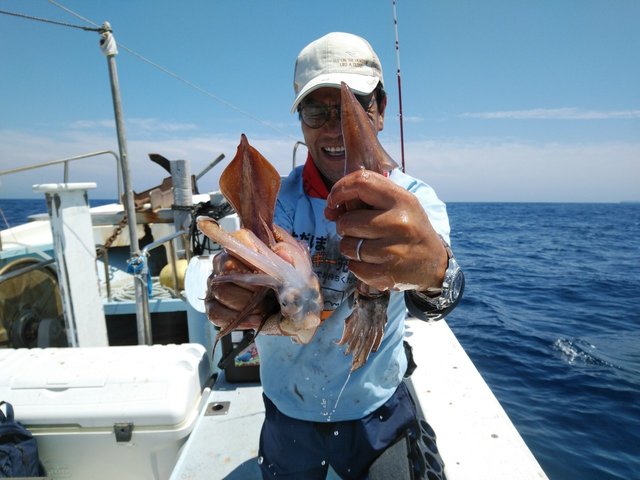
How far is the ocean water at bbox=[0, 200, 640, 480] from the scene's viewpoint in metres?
5.86

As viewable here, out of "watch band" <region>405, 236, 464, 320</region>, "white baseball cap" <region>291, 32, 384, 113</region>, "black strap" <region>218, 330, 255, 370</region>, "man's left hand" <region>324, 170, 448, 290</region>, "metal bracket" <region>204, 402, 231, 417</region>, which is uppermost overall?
"white baseball cap" <region>291, 32, 384, 113</region>

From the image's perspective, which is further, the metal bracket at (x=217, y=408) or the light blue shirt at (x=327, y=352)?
the metal bracket at (x=217, y=408)

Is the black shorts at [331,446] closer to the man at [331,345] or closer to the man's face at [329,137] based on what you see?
the man at [331,345]

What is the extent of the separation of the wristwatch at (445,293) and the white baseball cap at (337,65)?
963 mm

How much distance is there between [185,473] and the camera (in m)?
3.10

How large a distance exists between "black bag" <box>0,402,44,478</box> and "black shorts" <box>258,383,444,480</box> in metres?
1.92

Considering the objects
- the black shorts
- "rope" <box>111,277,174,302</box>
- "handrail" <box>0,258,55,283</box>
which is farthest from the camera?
"rope" <box>111,277,174,302</box>

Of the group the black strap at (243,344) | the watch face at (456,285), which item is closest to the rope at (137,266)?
A: the black strap at (243,344)

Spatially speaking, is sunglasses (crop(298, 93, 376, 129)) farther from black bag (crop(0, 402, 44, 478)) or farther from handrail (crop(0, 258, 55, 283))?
handrail (crop(0, 258, 55, 283))

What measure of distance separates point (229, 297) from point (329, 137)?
1098 mm

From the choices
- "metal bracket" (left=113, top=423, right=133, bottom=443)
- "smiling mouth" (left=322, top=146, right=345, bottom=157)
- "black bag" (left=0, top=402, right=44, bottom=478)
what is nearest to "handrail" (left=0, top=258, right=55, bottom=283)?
"black bag" (left=0, top=402, right=44, bottom=478)

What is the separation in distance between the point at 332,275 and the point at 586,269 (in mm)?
Result: 21009

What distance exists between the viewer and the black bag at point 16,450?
2.70 meters

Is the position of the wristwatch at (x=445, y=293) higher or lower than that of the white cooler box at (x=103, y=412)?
higher
